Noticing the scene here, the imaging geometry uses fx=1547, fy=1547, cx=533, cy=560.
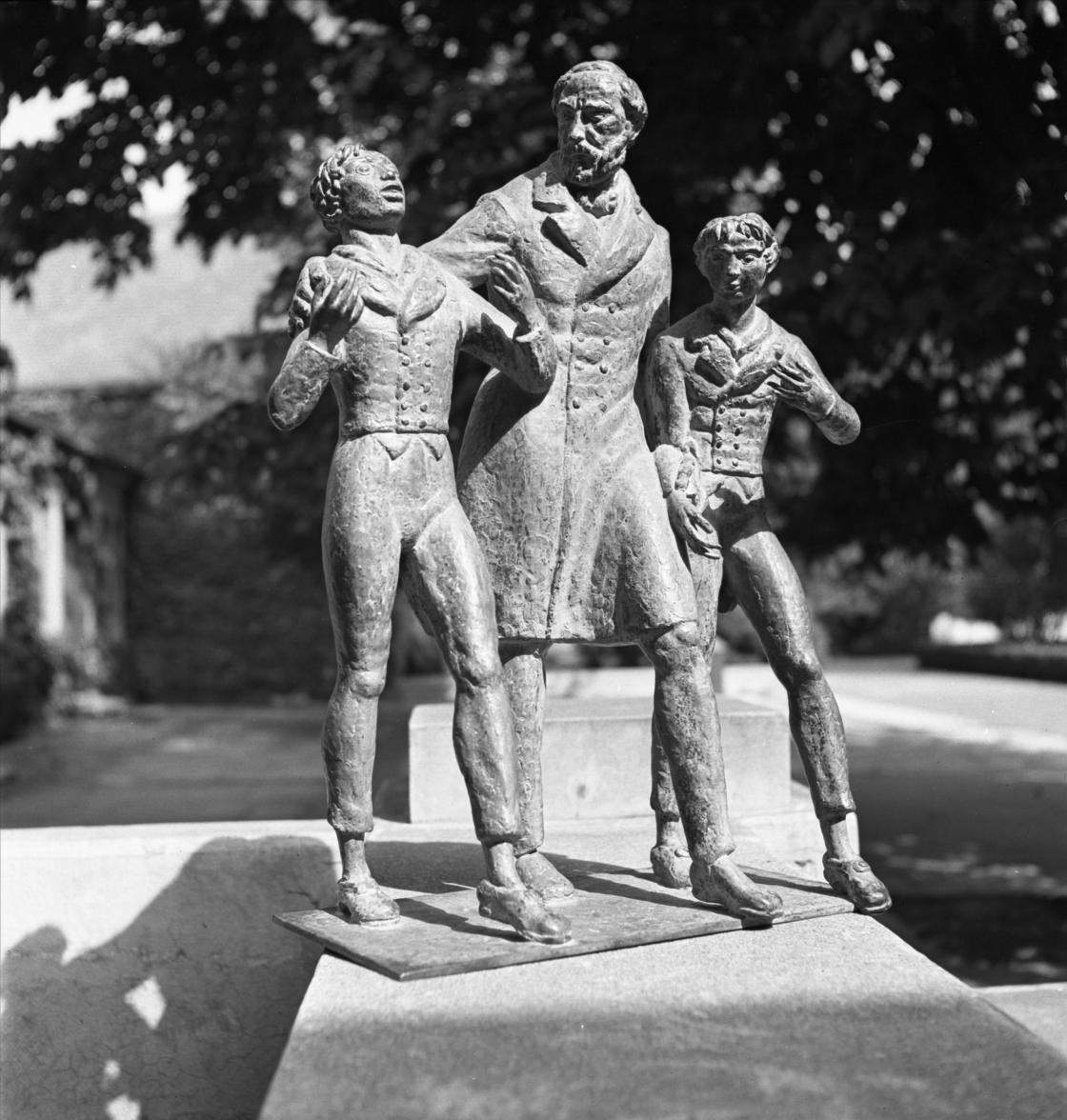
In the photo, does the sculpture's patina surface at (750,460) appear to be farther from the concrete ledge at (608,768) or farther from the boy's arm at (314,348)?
the concrete ledge at (608,768)

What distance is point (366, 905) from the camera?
4051mm

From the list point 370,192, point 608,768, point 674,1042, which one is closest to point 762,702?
point 608,768

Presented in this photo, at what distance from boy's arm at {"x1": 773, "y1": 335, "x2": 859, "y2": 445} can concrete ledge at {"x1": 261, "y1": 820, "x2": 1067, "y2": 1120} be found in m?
1.50

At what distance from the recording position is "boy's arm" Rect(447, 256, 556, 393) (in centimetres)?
409

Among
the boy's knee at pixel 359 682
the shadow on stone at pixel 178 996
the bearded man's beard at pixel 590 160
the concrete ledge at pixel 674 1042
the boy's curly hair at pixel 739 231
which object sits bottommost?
the shadow on stone at pixel 178 996

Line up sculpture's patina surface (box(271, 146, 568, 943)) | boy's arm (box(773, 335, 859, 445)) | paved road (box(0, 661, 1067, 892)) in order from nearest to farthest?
sculpture's patina surface (box(271, 146, 568, 943)) < boy's arm (box(773, 335, 859, 445)) < paved road (box(0, 661, 1067, 892))

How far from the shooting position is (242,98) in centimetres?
860

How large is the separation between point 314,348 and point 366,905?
4.77 ft

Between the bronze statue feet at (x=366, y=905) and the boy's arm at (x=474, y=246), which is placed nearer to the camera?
the bronze statue feet at (x=366, y=905)

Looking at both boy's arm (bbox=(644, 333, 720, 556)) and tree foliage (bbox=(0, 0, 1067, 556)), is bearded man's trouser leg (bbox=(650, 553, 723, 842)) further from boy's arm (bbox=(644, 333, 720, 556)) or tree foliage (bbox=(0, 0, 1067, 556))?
tree foliage (bbox=(0, 0, 1067, 556))

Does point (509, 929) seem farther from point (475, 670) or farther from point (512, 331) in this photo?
point (512, 331)

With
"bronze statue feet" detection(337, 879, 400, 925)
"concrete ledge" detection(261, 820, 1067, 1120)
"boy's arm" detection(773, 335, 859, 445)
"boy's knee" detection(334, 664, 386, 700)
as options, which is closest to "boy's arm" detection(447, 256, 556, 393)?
"boy's arm" detection(773, 335, 859, 445)

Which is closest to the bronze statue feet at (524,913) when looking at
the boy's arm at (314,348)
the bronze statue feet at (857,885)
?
the bronze statue feet at (857,885)

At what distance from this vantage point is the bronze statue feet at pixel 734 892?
4.07m
